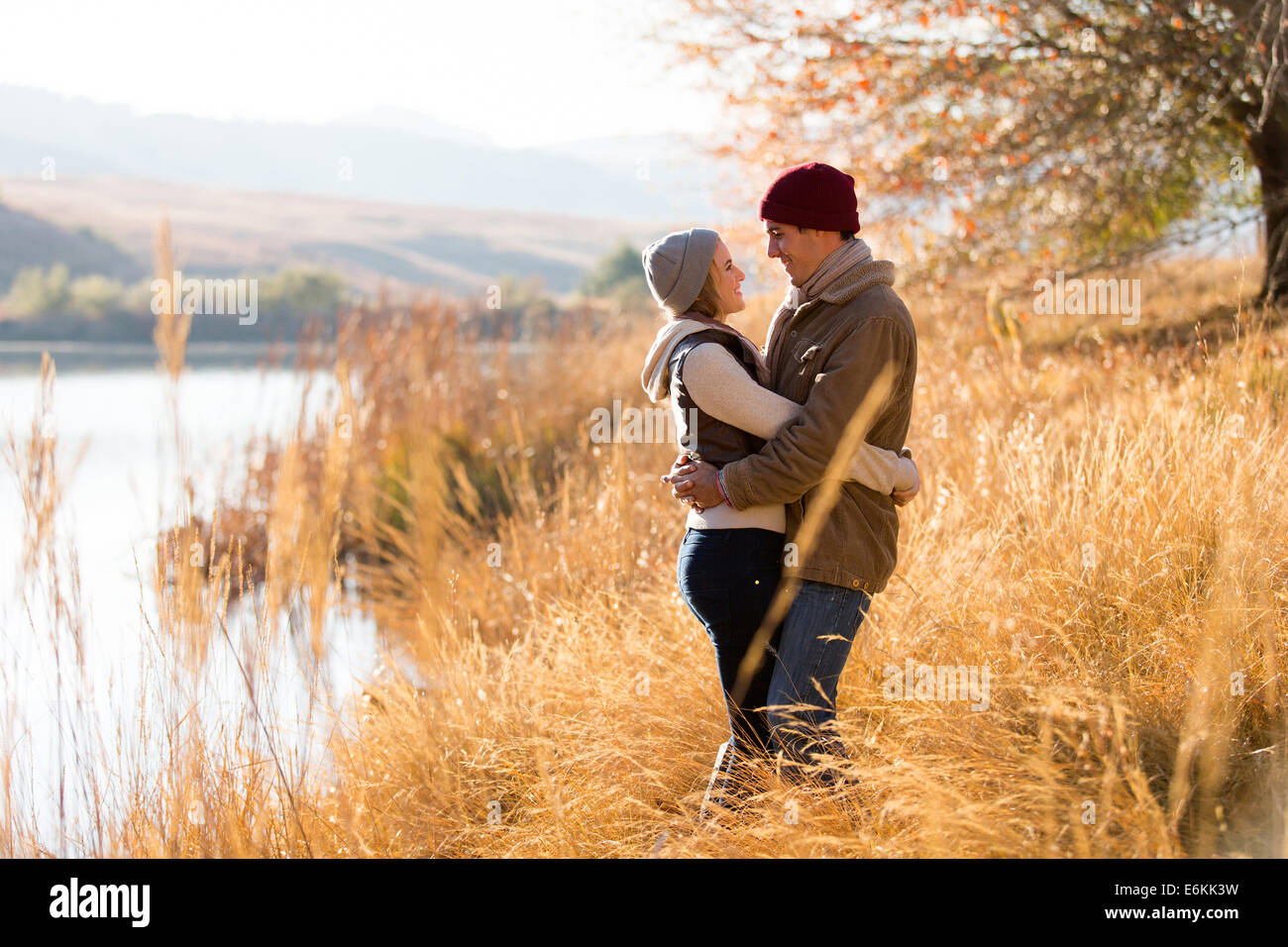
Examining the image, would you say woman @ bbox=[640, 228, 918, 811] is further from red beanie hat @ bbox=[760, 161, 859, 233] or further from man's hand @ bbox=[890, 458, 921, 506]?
red beanie hat @ bbox=[760, 161, 859, 233]

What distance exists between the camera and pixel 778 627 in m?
2.52

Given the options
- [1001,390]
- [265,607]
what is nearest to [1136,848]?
[265,607]

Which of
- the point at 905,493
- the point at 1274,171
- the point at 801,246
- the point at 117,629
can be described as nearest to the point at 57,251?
the point at 117,629

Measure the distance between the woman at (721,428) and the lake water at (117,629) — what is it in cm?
125

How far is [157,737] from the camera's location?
9.64 feet

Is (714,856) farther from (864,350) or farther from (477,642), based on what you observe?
(477,642)

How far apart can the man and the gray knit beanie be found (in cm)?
15

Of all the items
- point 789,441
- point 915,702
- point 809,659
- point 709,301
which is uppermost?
point 709,301

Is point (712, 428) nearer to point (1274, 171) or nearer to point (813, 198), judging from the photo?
point (813, 198)

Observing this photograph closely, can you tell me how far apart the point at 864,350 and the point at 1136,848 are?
110 centimetres

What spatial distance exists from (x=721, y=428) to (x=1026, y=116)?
628 centimetres

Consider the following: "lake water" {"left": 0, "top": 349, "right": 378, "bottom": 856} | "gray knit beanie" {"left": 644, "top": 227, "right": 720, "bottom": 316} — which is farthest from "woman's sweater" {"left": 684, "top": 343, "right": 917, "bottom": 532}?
"lake water" {"left": 0, "top": 349, "right": 378, "bottom": 856}

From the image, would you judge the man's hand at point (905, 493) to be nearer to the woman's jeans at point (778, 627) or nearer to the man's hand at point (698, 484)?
the woman's jeans at point (778, 627)
